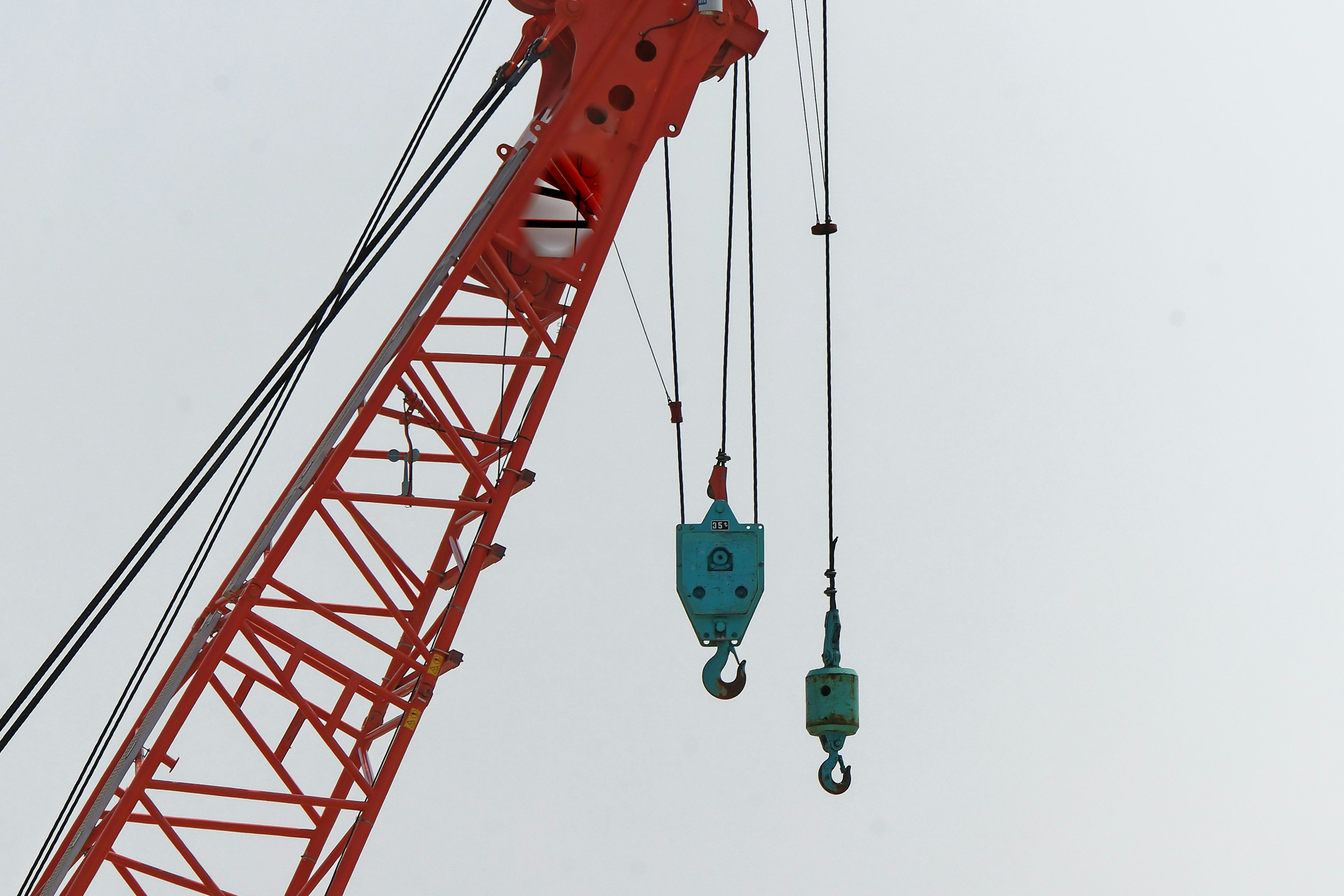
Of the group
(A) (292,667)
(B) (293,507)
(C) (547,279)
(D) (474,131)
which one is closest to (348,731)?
(A) (292,667)

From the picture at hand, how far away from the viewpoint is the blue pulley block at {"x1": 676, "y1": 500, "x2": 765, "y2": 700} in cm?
1523

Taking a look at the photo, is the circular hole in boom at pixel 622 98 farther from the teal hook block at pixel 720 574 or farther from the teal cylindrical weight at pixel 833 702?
the teal cylindrical weight at pixel 833 702

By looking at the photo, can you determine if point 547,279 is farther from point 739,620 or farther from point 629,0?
point 739,620

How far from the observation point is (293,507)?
1488 centimetres

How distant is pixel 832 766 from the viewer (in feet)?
49.5

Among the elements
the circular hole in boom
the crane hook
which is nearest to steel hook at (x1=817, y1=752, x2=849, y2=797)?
the crane hook

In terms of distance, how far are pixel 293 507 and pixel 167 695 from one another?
83.9 inches

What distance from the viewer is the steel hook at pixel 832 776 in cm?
1496

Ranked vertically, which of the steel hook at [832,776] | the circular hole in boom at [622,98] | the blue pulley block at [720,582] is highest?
the circular hole in boom at [622,98]

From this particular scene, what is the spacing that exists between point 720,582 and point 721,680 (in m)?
0.98

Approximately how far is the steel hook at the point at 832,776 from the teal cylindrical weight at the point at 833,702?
281mm

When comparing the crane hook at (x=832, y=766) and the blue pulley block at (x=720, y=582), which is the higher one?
the blue pulley block at (x=720, y=582)

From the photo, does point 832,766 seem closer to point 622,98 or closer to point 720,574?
point 720,574

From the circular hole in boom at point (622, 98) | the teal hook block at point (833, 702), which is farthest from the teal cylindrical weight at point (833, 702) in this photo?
the circular hole in boom at point (622, 98)
